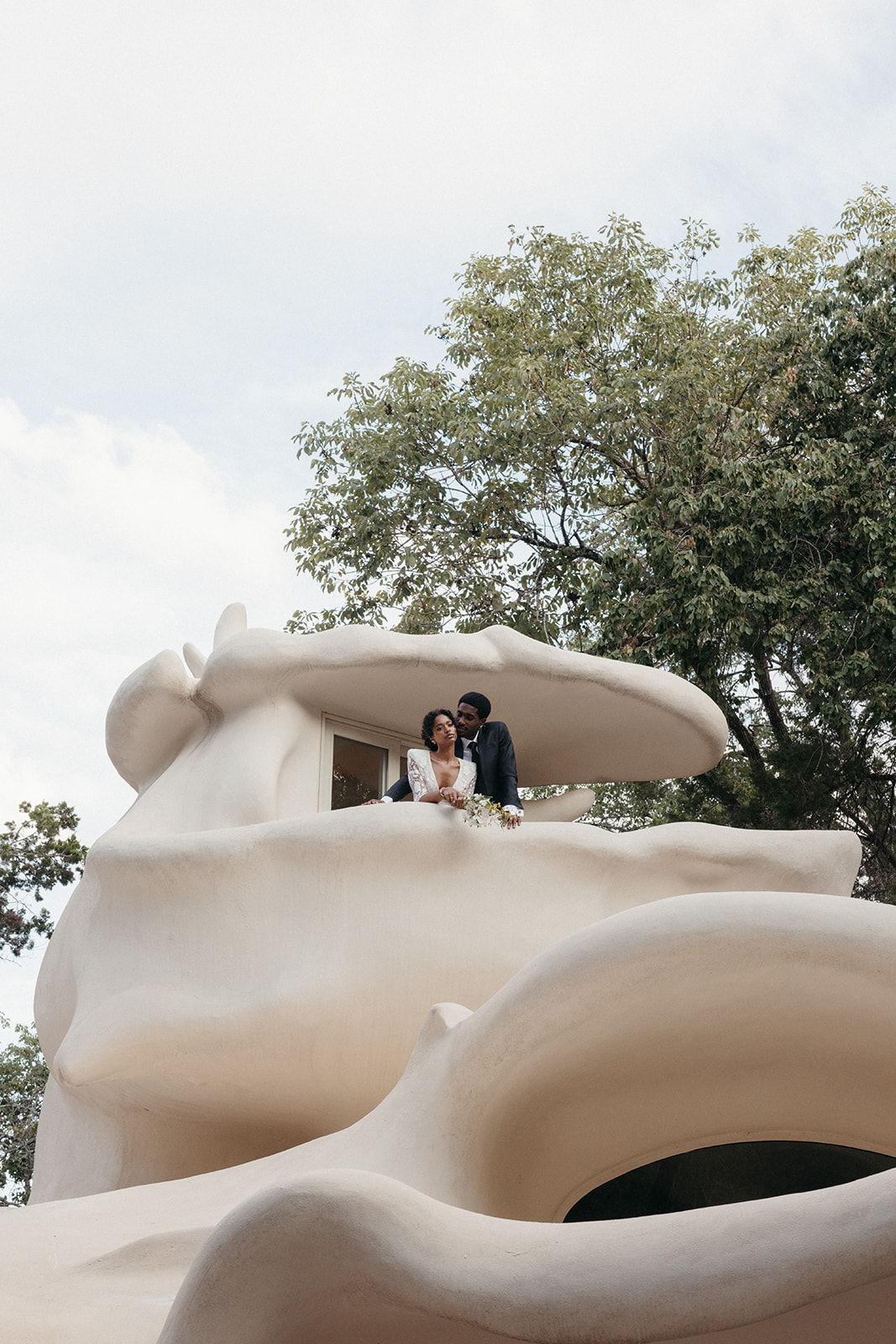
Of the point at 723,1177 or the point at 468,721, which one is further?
the point at 468,721

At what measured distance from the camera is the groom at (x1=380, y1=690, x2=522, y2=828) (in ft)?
30.2

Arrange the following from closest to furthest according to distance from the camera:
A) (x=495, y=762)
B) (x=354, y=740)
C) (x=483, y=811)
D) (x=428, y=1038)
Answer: (x=428, y=1038), (x=483, y=811), (x=495, y=762), (x=354, y=740)

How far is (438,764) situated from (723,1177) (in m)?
3.12

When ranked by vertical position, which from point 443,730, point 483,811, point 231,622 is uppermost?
point 231,622

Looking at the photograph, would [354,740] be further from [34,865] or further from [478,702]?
[34,865]

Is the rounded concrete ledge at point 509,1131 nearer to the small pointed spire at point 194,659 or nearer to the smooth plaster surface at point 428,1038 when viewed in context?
the smooth plaster surface at point 428,1038

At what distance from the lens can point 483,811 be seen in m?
8.69

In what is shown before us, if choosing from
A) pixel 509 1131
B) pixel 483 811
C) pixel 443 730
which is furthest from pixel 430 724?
pixel 509 1131

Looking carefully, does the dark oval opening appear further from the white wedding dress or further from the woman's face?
the woman's face

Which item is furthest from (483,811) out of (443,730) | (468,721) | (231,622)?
(231,622)

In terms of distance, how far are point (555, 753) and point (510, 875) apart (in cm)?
249

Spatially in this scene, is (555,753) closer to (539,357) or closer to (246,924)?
(246,924)

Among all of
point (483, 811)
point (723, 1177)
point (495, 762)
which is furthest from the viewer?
point (495, 762)

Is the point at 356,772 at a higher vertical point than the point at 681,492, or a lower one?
lower
